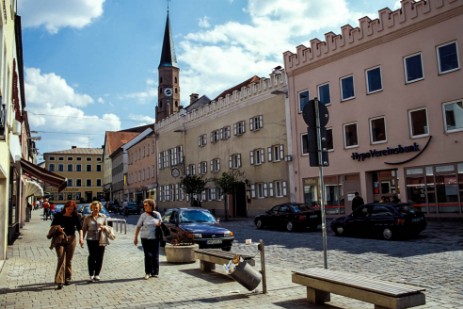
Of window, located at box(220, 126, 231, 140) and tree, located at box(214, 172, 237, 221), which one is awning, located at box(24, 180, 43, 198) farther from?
window, located at box(220, 126, 231, 140)

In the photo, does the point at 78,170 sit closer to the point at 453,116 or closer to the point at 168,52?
the point at 168,52

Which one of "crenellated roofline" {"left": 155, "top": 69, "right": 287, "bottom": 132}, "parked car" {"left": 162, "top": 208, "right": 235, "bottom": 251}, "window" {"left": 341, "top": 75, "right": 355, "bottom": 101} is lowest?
"parked car" {"left": 162, "top": 208, "right": 235, "bottom": 251}

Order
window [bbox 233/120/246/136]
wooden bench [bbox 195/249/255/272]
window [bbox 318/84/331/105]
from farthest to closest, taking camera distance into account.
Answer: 1. window [bbox 233/120/246/136]
2. window [bbox 318/84/331/105]
3. wooden bench [bbox 195/249/255/272]

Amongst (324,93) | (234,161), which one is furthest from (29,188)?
(324,93)

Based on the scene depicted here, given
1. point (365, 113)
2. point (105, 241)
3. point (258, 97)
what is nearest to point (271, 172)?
point (258, 97)

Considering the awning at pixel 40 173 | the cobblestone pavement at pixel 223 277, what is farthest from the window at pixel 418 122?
the awning at pixel 40 173

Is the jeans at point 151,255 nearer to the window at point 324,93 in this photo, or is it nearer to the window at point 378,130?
the window at point 378,130

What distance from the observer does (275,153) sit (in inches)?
1323

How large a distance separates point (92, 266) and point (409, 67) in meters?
21.4

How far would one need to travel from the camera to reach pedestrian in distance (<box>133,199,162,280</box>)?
9.86 meters

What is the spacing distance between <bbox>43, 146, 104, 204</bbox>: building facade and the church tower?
32.8m

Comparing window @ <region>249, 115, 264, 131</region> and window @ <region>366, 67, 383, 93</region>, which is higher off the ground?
window @ <region>366, 67, 383, 93</region>

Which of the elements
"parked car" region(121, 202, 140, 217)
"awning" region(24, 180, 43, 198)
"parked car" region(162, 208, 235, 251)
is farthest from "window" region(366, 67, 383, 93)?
"parked car" region(121, 202, 140, 217)

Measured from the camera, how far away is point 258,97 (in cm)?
3544
